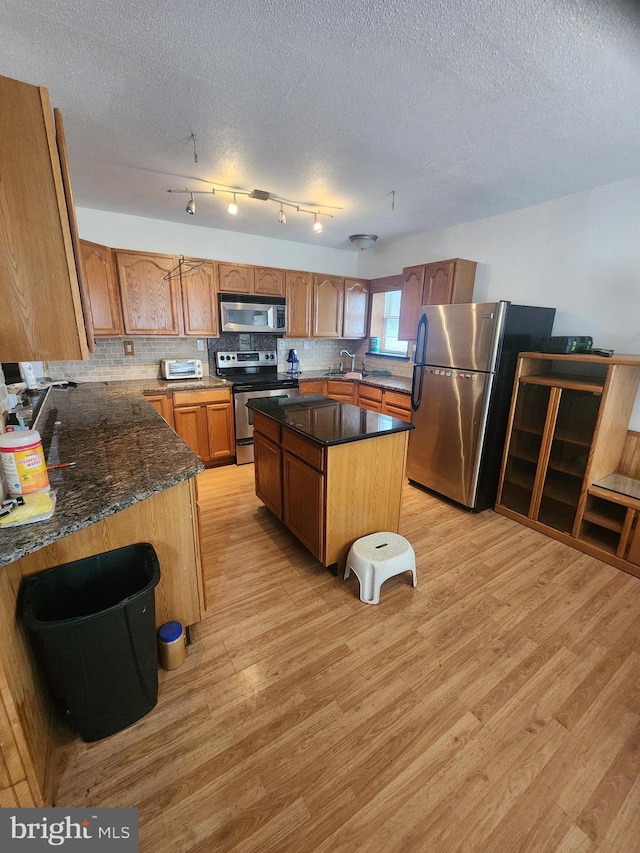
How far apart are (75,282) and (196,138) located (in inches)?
58.9

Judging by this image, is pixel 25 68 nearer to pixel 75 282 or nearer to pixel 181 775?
pixel 75 282

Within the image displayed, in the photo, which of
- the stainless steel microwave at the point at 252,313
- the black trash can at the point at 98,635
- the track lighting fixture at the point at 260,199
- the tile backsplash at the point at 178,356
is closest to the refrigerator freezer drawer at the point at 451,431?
the tile backsplash at the point at 178,356

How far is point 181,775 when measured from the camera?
3.99ft

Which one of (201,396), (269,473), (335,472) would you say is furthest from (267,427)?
(201,396)

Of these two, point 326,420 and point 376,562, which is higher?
point 326,420

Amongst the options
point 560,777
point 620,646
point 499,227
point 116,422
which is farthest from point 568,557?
point 116,422

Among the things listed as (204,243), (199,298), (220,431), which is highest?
(204,243)

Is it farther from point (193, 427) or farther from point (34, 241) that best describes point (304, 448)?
point (193, 427)

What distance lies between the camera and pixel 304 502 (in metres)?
2.26

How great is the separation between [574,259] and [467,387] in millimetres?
1322

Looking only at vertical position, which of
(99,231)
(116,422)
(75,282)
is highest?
(99,231)

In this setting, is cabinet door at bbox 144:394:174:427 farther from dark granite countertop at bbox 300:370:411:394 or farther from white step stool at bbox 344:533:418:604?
white step stool at bbox 344:533:418:604

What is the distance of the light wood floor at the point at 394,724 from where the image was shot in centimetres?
110

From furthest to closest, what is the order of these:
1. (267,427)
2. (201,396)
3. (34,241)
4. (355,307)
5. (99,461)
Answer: (355,307)
(201,396)
(267,427)
(99,461)
(34,241)
